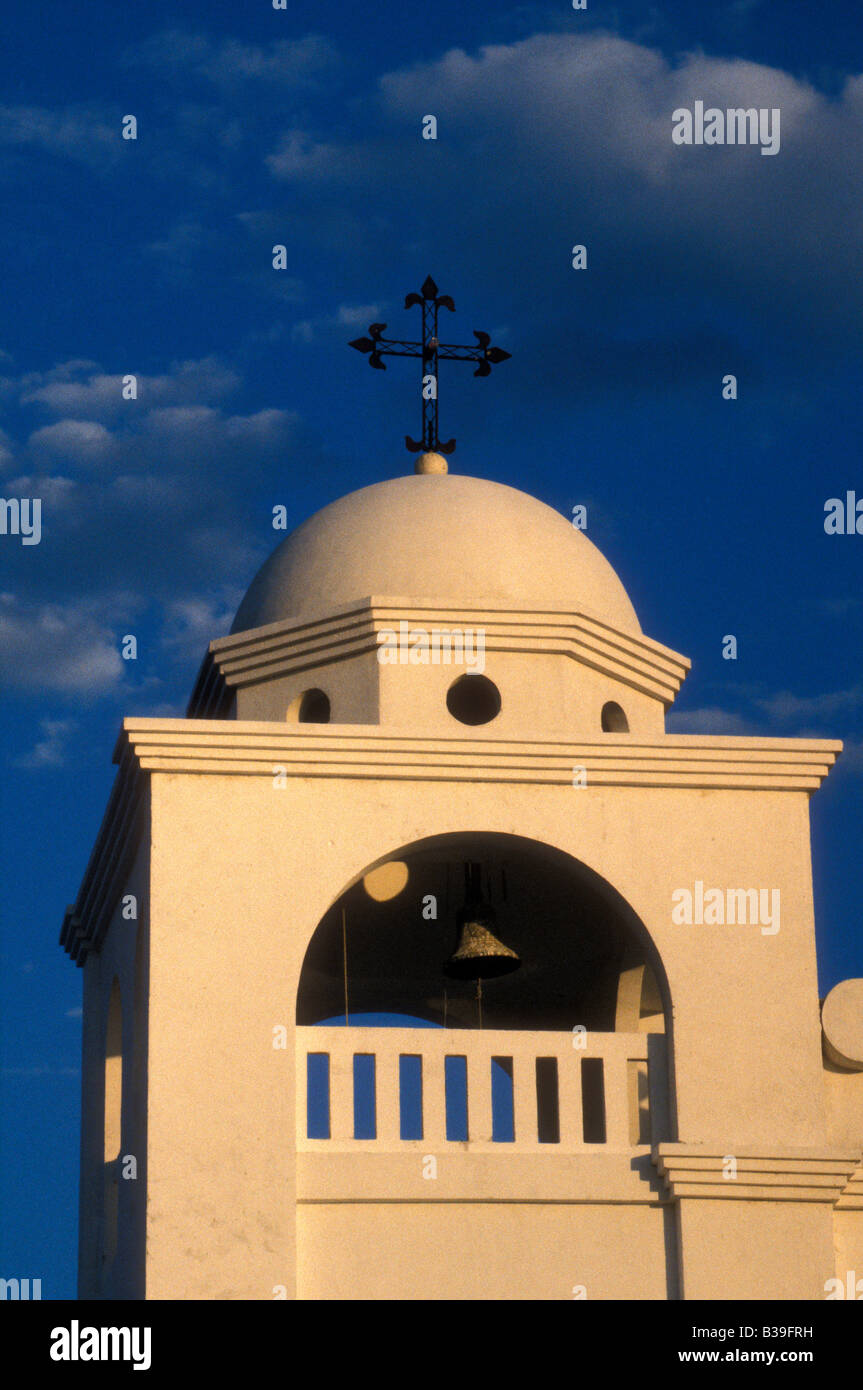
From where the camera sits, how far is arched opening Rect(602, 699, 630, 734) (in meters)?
18.6

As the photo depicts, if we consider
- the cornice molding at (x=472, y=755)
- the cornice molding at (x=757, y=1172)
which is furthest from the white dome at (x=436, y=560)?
the cornice molding at (x=757, y=1172)

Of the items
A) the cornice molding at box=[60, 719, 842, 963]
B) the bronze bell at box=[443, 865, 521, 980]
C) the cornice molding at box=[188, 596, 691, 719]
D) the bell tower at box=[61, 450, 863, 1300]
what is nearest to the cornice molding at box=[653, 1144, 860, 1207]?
the bell tower at box=[61, 450, 863, 1300]

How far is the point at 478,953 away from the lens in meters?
17.5

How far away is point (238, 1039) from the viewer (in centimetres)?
1608

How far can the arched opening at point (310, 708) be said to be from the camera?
18.2 meters

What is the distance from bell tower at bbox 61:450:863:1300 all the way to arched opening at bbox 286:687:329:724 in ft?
0.09

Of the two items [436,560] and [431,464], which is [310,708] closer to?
[436,560]

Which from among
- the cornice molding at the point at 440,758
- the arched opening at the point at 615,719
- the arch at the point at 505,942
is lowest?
the arch at the point at 505,942

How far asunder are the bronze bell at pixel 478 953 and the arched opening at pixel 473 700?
1.34 m

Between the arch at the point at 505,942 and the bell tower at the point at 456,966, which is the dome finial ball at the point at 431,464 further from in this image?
the arch at the point at 505,942

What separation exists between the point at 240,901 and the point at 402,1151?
1812 millimetres

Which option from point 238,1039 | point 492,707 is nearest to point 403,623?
point 492,707

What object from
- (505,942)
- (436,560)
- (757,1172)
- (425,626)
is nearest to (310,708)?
(425,626)

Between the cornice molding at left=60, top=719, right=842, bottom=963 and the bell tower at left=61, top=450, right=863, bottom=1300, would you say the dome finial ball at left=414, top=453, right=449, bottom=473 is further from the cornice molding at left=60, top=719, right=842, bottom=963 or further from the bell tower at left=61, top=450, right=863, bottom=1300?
the cornice molding at left=60, top=719, right=842, bottom=963
